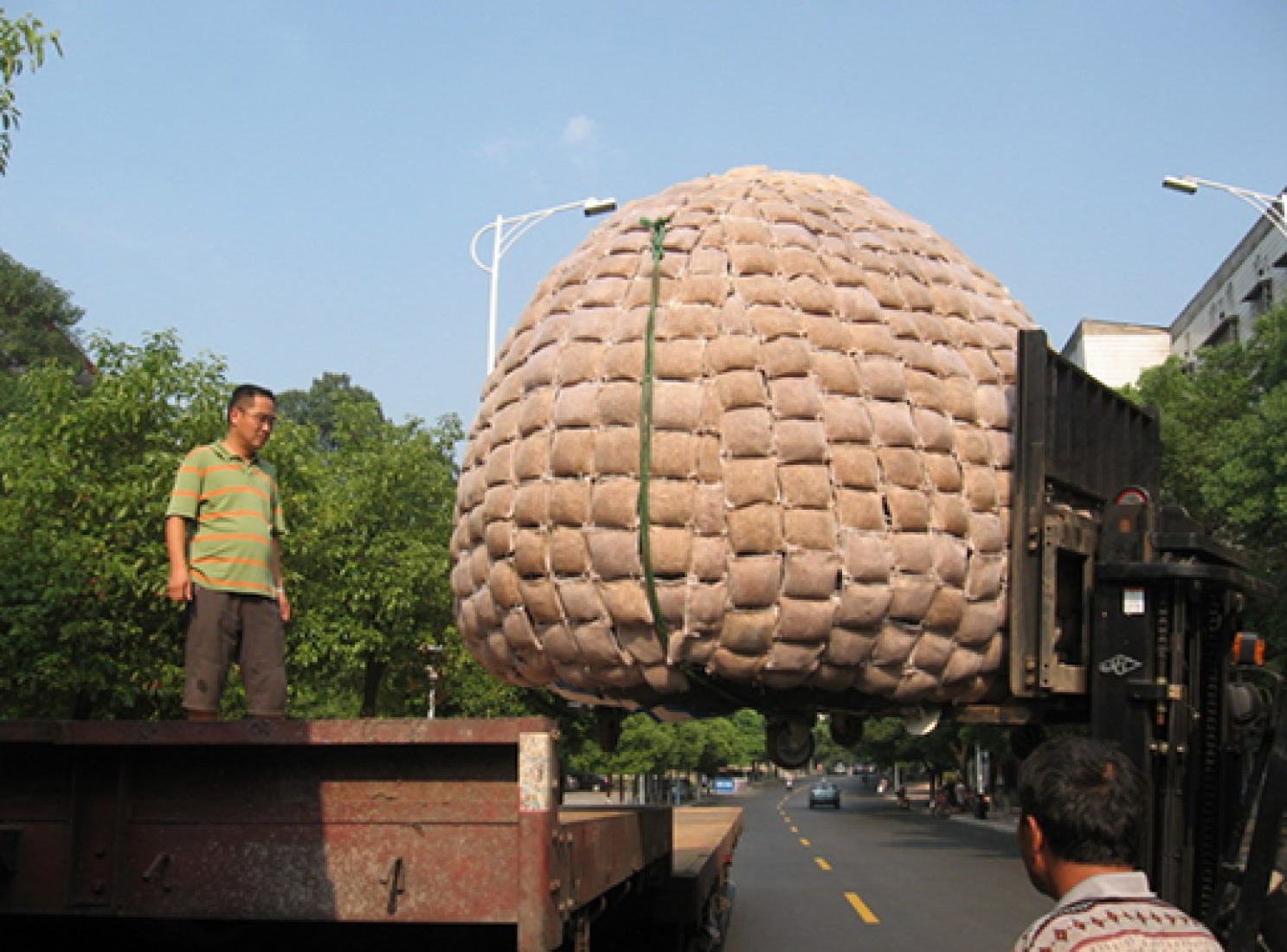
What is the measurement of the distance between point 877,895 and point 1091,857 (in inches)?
581

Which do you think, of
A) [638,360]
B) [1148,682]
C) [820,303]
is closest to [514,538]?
[638,360]

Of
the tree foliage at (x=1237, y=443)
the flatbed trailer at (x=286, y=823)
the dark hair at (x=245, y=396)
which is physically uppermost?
the tree foliage at (x=1237, y=443)

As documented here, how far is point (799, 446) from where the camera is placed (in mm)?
4281

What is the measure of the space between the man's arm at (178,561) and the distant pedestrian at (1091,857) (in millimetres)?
2899

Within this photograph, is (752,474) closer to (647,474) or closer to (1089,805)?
(647,474)

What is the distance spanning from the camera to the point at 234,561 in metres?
4.70

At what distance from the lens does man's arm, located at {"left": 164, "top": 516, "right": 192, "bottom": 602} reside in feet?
14.9

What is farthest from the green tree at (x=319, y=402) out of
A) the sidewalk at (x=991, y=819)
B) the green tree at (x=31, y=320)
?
the sidewalk at (x=991, y=819)

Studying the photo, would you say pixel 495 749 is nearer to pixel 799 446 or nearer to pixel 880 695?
pixel 799 446

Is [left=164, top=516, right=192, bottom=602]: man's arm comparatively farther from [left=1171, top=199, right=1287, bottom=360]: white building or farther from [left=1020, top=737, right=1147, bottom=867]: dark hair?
[left=1171, top=199, right=1287, bottom=360]: white building

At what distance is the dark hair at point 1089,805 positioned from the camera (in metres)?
2.30

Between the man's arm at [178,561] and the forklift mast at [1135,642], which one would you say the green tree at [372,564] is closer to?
the man's arm at [178,561]

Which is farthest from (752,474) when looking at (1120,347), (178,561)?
(1120,347)

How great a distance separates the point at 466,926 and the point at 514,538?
1.25 meters
